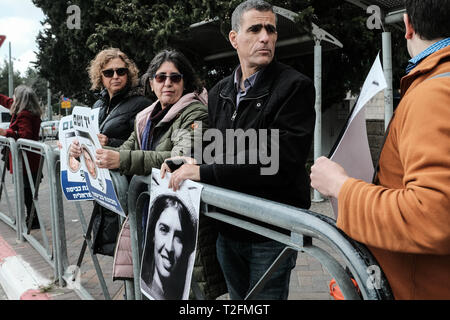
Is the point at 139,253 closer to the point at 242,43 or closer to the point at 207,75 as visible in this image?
the point at 242,43

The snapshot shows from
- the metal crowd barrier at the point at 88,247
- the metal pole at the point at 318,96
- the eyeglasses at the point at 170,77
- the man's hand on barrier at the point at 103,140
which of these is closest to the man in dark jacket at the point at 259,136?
the eyeglasses at the point at 170,77

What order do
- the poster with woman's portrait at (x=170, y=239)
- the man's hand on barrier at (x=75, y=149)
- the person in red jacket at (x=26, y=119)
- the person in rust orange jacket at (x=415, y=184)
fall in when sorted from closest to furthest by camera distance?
1. the person in rust orange jacket at (x=415, y=184)
2. the poster with woman's portrait at (x=170, y=239)
3. the man's hand on barrier at (x=75, y=149)
4. the person in red jacket at (x=26, y=119)

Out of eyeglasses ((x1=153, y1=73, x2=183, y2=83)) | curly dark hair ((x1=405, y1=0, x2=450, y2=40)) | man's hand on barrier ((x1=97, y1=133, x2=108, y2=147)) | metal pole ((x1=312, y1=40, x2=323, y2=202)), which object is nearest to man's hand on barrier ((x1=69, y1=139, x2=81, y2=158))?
man's hand on barrier ((x1=97, y1=133, x2=108, y2=147))

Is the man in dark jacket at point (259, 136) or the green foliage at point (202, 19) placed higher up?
the green foliage at point (202, 19)

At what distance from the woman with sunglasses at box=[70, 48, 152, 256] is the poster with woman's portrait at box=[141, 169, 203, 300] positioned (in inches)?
29.0

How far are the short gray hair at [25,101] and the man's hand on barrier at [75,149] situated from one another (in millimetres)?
3069

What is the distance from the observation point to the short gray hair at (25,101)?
5172 mm

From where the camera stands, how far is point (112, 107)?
3.02 m

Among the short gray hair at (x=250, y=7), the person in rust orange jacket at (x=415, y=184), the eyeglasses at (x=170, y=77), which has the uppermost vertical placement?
the short gray hair at (x=250, y=7)

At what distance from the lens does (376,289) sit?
3.34 feet

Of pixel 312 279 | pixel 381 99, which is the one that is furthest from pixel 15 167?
pixel 381 99

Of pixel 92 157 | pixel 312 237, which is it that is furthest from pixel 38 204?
pixel 312 237

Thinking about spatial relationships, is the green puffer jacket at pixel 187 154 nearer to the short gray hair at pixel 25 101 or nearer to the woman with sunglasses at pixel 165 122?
the woman with sunglasses at pixel 165 122

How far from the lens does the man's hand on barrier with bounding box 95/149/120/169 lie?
211 centimetres
